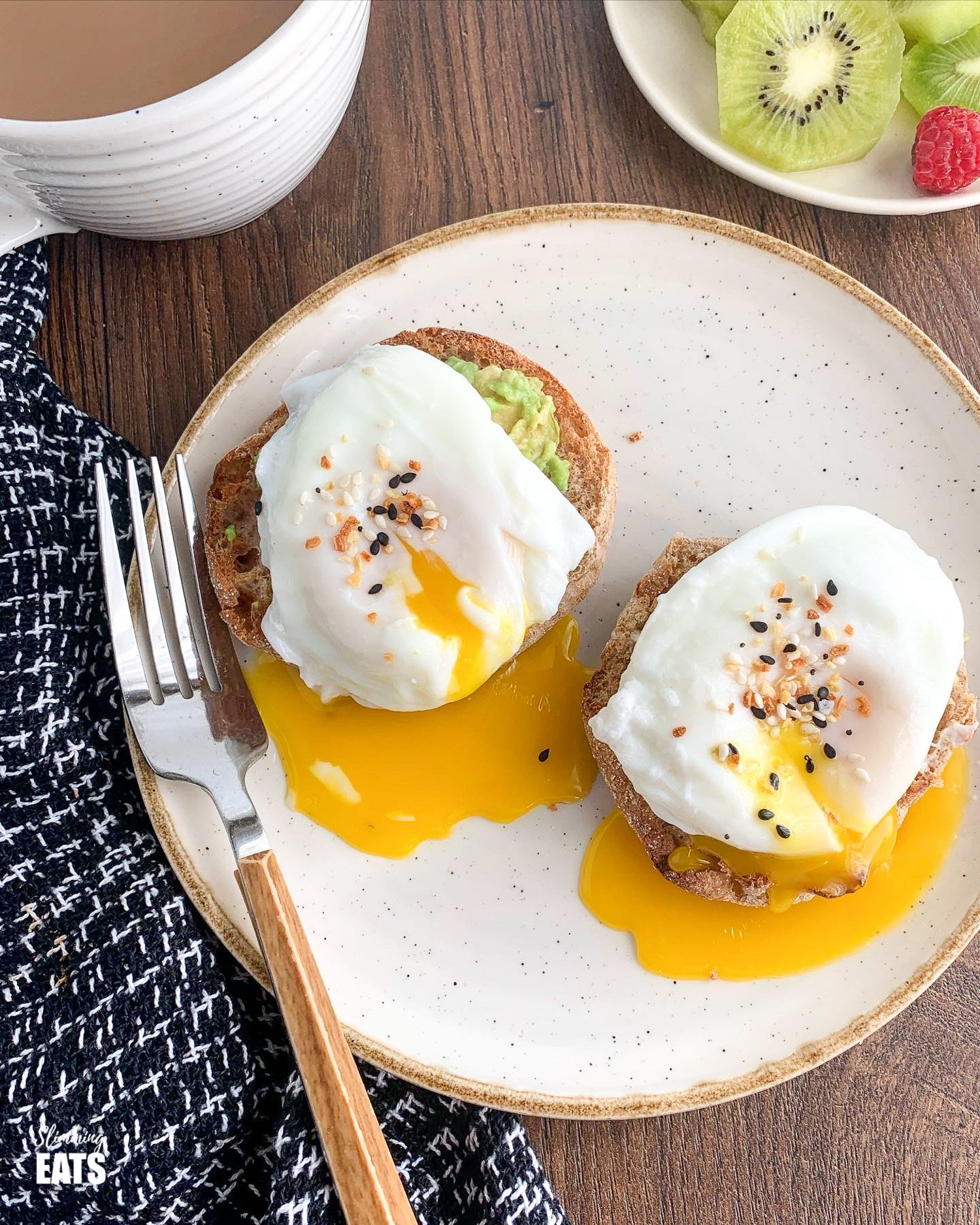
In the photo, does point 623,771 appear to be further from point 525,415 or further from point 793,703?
point 525,415

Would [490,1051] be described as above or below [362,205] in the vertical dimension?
below

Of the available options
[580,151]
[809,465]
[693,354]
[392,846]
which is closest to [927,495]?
[809,465]

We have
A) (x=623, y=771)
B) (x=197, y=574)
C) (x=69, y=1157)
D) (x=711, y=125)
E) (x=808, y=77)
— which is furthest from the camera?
(x=711, y=125)

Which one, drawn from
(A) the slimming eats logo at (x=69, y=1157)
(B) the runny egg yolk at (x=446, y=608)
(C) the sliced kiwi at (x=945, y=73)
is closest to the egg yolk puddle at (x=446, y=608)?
(B) the runny egg yolk at (x=446, y=608)

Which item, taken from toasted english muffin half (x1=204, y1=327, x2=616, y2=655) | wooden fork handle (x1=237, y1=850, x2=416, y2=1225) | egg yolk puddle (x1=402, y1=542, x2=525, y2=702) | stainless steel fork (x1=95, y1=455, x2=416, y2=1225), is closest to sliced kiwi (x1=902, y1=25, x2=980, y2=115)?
toasted english muffin half (x1=204, y1=327, x2=616, y2=655)

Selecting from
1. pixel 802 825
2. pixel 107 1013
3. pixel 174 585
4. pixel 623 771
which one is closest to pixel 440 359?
pixel 174 585

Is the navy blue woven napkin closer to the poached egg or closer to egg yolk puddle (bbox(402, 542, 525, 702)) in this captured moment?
egg yolk puddle (bbox(402, 542, 525, 702))

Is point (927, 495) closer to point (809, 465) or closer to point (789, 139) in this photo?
point (809, 465)
